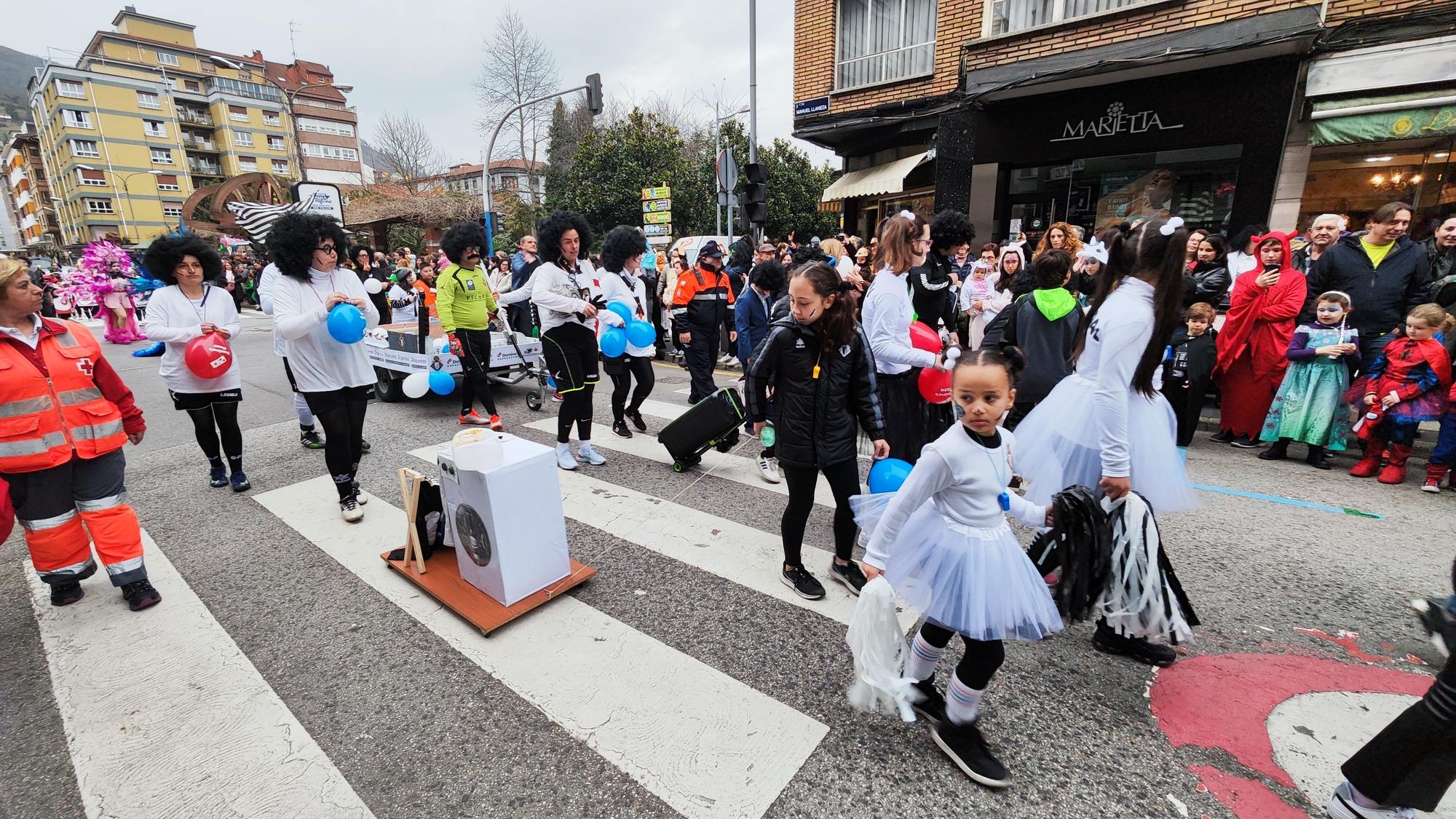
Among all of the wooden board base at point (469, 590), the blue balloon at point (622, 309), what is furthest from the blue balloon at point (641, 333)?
the wooden board base at point (469, 590)

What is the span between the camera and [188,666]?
2.84 meters

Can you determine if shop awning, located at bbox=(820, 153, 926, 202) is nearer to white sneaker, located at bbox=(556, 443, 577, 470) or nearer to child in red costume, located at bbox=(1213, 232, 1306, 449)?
child in red costume, located at bbox=(1213, 232, 1306, 449)

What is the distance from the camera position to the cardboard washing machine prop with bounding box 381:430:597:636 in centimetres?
296

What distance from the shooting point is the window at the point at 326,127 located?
66.8m

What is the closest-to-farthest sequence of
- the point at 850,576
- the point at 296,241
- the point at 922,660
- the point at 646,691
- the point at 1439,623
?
the point at 1439,623
the point at 922,660
the point at 646,691
the point at 850,576
the point at 296,241

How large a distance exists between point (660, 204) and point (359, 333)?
530 inches

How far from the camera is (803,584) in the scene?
335 centimetres

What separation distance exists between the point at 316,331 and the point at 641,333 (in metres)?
2.48

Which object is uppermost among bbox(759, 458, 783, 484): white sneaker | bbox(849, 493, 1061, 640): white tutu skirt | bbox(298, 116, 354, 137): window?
bbox(298, 116, 354, 137): window

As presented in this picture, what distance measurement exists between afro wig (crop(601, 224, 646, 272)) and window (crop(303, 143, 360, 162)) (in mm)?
80020

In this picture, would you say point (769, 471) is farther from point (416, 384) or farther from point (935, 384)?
point (416, 384)

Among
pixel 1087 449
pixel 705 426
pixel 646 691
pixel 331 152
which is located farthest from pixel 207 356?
pixel 331 152

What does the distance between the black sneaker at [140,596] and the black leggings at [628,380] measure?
367cm

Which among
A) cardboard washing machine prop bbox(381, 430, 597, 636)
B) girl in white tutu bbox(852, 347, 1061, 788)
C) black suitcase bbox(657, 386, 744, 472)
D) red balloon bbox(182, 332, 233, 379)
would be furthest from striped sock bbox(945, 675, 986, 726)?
red balloon bbox(182, 332, 233, 379)
